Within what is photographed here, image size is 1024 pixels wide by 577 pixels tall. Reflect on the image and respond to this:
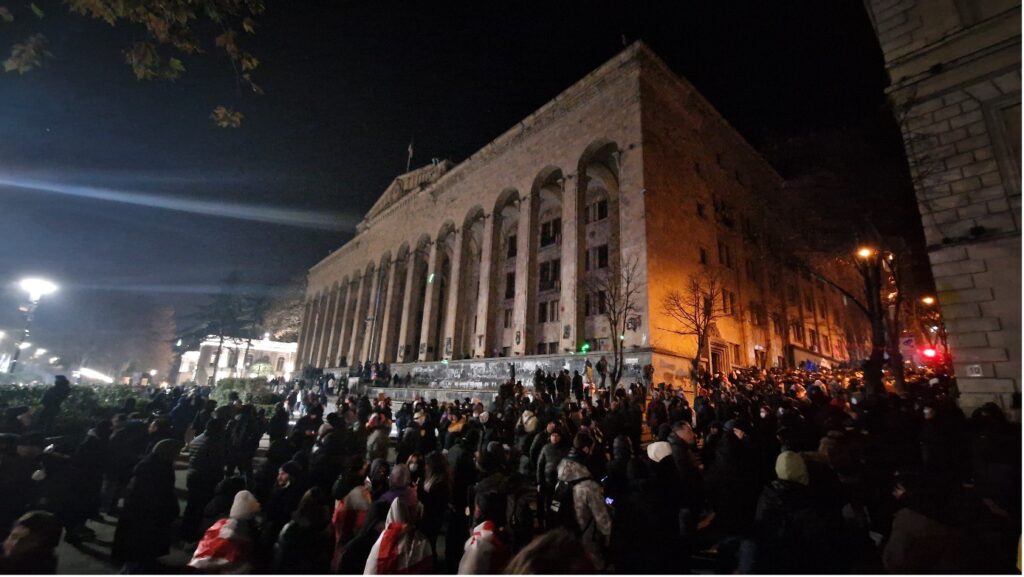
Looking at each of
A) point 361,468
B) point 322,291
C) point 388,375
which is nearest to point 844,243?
point 361,468

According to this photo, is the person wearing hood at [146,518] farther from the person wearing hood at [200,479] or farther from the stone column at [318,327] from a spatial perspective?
the stone column at [318,327]

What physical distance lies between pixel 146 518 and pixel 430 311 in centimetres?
2708

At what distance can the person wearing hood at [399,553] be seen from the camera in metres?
2.85

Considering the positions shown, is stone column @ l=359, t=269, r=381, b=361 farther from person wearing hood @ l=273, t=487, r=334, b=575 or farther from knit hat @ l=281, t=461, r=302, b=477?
person wearing hood @ l=273, t=487, r=334, b=575

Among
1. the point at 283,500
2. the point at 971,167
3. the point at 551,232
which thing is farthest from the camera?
the point at 551,232

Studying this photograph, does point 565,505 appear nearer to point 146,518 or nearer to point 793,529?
point 793,529

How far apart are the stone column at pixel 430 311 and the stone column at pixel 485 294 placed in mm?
5389

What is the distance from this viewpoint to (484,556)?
2.62 meters

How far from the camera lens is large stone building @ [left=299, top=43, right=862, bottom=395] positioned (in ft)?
65.1

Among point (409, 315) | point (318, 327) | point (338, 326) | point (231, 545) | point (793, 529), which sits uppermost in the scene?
point (318, 327)

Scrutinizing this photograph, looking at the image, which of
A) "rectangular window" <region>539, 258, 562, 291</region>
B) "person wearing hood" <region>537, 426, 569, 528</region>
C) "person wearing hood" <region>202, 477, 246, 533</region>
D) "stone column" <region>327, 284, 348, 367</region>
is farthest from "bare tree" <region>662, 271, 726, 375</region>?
"stone column" <region>327, 284, 348, 367</region>

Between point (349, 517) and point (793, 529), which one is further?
point (349, 517)

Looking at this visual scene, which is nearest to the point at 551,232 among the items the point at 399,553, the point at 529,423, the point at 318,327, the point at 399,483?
the point at 529,423

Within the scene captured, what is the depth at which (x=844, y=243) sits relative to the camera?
1961 centimetres
